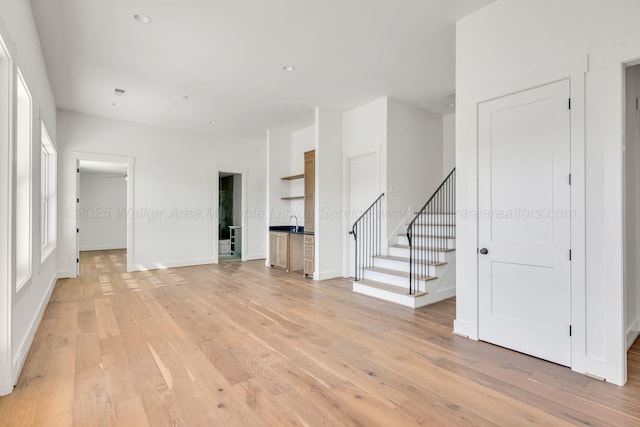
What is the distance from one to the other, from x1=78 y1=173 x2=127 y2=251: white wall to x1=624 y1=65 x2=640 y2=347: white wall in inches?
489

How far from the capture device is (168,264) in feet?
23.4

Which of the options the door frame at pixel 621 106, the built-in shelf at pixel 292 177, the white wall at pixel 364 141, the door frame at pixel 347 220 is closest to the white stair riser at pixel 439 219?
the white wall at pixel 364 141

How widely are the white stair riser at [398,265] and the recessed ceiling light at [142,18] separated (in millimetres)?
4348

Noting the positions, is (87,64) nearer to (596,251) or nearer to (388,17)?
(388,17)

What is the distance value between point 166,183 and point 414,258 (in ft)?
17.8

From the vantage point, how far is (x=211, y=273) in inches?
259

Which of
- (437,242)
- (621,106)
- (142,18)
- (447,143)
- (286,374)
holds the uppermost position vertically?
(142,18)

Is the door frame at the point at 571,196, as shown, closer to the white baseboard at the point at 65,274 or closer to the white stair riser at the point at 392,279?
the white stair riser at the point at 392,279

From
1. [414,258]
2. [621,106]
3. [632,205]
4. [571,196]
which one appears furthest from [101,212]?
[632,205]

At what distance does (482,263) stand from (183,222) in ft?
20.6

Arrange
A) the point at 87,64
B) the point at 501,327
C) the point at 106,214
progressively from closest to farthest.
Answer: the point at 501,327
the point at 87,64
the point at 106,214

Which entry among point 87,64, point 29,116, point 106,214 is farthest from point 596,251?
point 106,214

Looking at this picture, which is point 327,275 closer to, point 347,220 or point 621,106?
point 347,220

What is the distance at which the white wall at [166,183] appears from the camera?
20.3 ft
